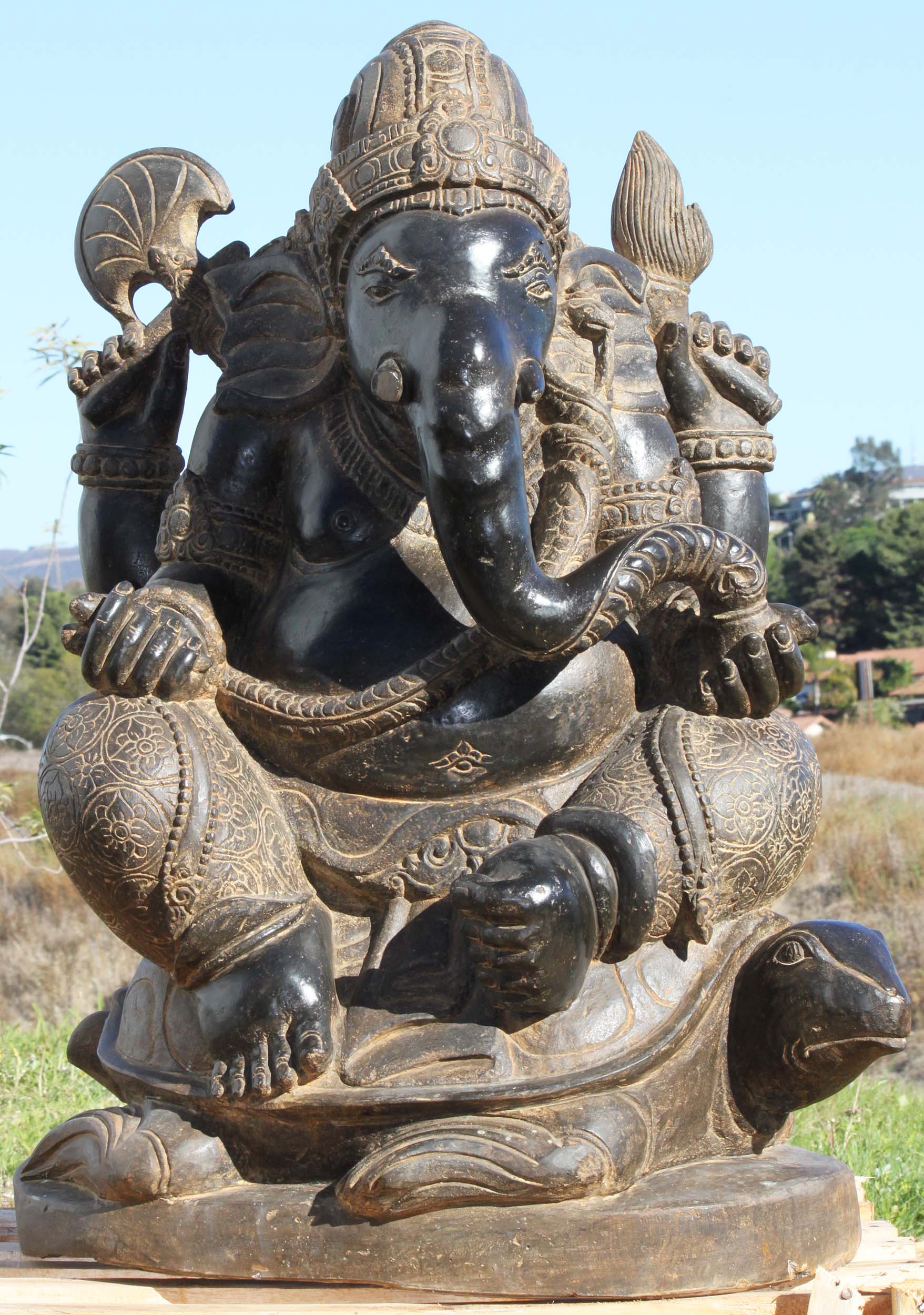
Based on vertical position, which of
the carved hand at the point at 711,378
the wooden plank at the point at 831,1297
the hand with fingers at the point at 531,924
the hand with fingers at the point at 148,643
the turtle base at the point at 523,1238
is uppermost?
the carved hand at the point at 711,378

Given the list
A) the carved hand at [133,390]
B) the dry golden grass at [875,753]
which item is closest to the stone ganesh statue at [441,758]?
the carved hand at [133,390]

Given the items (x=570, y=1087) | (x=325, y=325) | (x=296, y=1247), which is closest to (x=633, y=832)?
(x=570, y=1087)

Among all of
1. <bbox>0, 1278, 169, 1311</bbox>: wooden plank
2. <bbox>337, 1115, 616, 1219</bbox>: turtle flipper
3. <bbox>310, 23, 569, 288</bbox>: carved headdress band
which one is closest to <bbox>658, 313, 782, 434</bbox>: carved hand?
<bbox>310, 23, 569, 288</bbox>: carved headdress band

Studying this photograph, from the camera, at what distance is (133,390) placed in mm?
2980

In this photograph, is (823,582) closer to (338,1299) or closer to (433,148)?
(433,148)

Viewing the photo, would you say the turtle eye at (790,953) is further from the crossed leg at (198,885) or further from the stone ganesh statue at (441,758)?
the crossed leg at (198,885)

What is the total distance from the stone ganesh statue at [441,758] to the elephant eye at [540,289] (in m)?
0.01

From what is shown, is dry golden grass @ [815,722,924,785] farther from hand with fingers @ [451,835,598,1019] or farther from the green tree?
the green tree

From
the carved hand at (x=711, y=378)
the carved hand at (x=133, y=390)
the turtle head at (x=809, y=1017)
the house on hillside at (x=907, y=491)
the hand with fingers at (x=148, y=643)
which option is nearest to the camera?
the turtle head at (x=809, y=1017)

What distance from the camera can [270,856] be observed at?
2.47 metres

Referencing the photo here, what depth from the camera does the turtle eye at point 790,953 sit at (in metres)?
2.44

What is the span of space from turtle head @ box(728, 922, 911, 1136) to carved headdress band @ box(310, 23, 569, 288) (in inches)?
46.7

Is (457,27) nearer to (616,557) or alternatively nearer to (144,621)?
(616,557)

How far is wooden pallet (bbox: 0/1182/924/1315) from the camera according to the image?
7.08 feet
